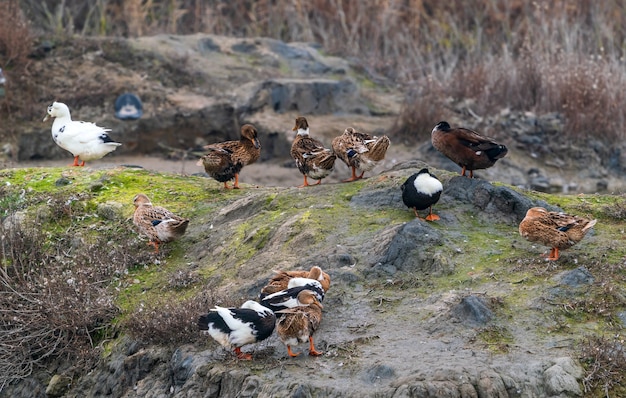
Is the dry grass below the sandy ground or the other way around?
the other way around

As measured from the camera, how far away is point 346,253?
938 cm

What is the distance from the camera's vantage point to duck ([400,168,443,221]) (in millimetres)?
9656

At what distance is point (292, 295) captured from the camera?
8219mm

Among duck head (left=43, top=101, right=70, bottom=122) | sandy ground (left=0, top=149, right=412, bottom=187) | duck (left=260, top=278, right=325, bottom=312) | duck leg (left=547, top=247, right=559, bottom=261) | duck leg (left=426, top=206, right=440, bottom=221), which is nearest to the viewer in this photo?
duck (left=260, top=278, right=325, bottom=312)

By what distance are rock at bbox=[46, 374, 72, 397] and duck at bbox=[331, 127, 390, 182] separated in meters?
3.50

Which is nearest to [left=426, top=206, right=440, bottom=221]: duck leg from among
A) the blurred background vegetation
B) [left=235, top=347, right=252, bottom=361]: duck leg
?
[left=235, top=347, right=252, bottom=361]: duck leg

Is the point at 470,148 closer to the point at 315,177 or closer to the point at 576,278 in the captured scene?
the point at 315,177

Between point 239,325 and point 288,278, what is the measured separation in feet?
3.05

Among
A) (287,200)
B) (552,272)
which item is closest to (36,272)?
(287,200)

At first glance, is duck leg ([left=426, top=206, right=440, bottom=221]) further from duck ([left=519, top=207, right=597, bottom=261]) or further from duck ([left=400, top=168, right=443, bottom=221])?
duck ([left=519, top=207, right=597, bottom=261])

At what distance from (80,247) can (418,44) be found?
13046 mm

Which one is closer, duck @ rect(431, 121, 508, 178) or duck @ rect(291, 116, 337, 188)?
duck @ rect(431, 121, 508, 178)

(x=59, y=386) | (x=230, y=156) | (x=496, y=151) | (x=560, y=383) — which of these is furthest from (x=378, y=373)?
(x=230, y=156)

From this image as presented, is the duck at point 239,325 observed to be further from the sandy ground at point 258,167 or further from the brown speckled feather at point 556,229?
the sandy ground at point 258,167
